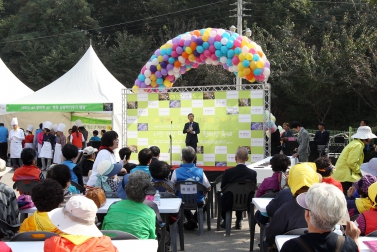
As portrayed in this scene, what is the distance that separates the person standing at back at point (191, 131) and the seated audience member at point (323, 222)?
916 cm

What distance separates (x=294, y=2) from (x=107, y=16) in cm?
1370

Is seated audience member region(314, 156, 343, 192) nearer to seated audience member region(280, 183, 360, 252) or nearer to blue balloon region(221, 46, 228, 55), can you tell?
seated audience member region(280, 183, 360, 252)

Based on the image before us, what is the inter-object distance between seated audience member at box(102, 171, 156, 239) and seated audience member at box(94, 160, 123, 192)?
4.97 feet

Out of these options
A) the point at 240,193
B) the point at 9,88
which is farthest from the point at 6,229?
the point at 9,88

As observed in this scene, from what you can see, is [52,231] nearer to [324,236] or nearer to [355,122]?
[324,236]

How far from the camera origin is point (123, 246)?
3.40 metres

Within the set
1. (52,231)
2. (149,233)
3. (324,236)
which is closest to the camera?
(324,236)

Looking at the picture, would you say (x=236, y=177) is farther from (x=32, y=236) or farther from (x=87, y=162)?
(x=32, y=236)

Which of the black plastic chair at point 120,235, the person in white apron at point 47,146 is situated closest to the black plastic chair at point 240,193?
the black plastic chair at point 120,235

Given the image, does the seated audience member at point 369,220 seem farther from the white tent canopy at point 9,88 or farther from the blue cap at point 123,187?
the white tent canopy at point 9,88

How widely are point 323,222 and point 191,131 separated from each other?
9232mm

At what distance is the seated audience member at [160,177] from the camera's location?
589 cm

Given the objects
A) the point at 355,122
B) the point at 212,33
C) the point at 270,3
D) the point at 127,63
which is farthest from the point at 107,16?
the point at 212,33

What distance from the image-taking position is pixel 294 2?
29734 mm
